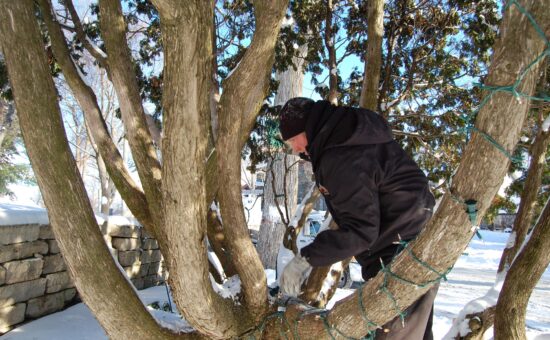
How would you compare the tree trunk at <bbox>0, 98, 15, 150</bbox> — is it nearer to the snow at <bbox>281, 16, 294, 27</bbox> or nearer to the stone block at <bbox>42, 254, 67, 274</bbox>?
the stone block at <bbox>42, 254, 67, 274</bbox>

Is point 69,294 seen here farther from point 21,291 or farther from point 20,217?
point 20,217

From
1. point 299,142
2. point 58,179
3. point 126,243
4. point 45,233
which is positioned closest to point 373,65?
point 299,142

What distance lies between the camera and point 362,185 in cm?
206

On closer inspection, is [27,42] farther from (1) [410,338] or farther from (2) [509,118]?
(1) [410,338]

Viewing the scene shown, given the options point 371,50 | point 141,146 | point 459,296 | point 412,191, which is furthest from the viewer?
point 459,296

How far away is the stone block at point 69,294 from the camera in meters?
4.99

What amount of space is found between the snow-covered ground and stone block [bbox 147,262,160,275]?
309 millimetres

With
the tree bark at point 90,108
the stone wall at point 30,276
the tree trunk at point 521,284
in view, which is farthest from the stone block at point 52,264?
the tree trunk at point 521,284

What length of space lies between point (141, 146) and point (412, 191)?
64.0 inches

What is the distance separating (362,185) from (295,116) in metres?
0.64

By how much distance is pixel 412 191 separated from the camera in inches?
88.0

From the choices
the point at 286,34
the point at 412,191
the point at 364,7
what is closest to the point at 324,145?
the point at 412,191

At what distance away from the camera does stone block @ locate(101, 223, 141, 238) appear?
19.0 feet

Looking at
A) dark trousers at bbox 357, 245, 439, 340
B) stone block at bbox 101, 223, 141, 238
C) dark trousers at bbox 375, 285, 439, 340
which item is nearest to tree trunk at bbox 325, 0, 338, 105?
dark trousers at bbox 357, 245, 439, 340
